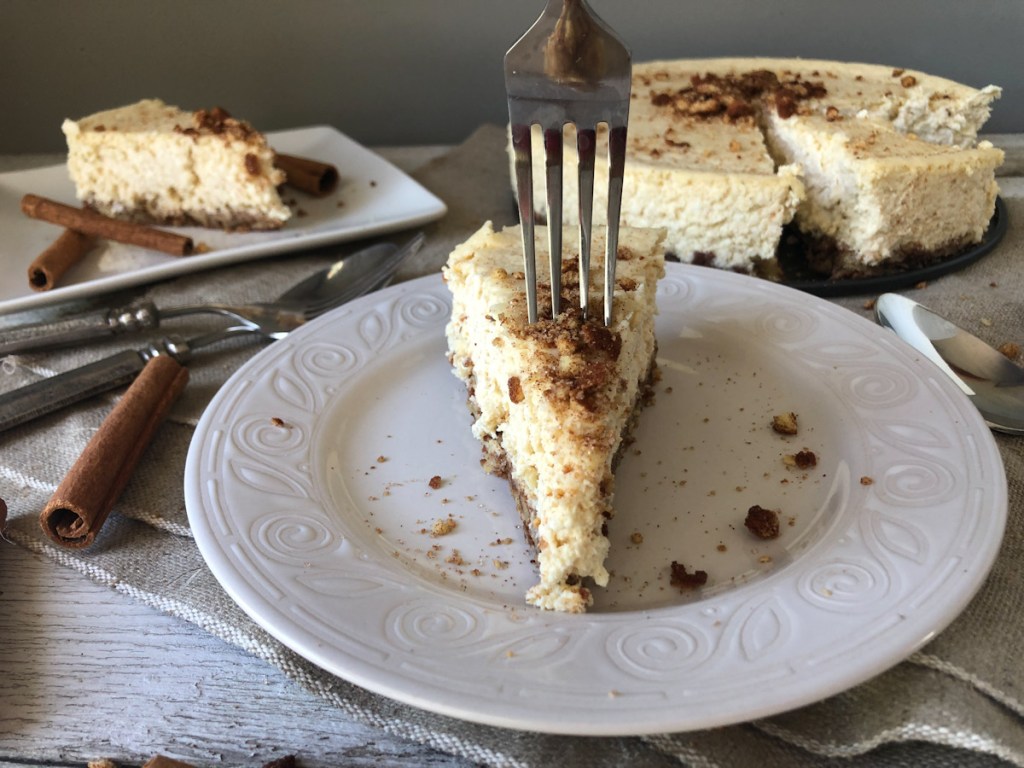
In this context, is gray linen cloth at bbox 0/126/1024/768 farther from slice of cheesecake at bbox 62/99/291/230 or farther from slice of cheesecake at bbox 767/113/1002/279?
slice of cheesecake at bbox 62/99/291/230

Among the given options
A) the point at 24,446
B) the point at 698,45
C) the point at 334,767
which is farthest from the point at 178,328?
the point at 698,45

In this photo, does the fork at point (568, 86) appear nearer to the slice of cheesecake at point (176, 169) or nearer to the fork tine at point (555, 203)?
the fork tine at point (555, 203)

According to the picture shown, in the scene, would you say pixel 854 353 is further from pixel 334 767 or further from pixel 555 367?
pixel 334 767

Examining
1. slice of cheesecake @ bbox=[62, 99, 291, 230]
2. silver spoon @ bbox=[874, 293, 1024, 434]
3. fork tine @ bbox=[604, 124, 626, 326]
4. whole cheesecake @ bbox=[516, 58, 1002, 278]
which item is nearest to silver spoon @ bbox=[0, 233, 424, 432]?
slice of cheesecake @ bbox=[62, 99, 291, 230]

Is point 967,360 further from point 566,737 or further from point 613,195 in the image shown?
point 566,737

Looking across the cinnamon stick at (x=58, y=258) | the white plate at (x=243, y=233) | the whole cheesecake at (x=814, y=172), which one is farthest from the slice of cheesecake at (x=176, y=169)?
the whole cheesecake at (x=814, y=172)

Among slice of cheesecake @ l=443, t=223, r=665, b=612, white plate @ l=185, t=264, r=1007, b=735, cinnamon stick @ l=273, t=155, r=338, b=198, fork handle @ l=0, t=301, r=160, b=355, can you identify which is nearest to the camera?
white plate @ l=185, t=264, r=1007, b=735

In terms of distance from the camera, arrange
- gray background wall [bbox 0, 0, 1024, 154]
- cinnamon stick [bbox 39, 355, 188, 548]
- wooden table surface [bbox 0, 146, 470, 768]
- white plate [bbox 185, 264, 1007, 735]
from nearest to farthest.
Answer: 1. white plate [bbox 185, 264, 1007, 735]
2. wooden table surface [bbox 0, 146, 470, 768]
3. cinnamon stick [bbox 39, 355, 188, 548]
4. gray background wall [bbox 0, 0, 1024, 154]
